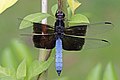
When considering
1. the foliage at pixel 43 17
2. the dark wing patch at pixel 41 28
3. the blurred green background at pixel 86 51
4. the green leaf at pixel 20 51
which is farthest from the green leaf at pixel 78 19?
the blurred green background at pixel 86 51

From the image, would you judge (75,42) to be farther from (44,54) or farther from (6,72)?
(6,72)

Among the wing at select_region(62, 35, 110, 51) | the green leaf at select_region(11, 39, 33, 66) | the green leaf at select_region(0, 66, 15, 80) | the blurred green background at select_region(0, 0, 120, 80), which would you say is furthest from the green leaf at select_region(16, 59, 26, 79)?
the blurred green background at select_region(0, 0, 120, 80)

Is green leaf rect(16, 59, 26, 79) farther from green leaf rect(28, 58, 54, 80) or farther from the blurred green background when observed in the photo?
the blurred green background

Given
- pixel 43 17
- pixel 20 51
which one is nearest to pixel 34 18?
pixel 43 17

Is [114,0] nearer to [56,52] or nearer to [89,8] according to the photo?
[89,8]

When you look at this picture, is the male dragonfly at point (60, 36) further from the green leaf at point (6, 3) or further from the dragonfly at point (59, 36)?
the green leaf at point (6, 3)

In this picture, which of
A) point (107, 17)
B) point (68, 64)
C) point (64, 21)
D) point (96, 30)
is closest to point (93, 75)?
point (96, 30)
